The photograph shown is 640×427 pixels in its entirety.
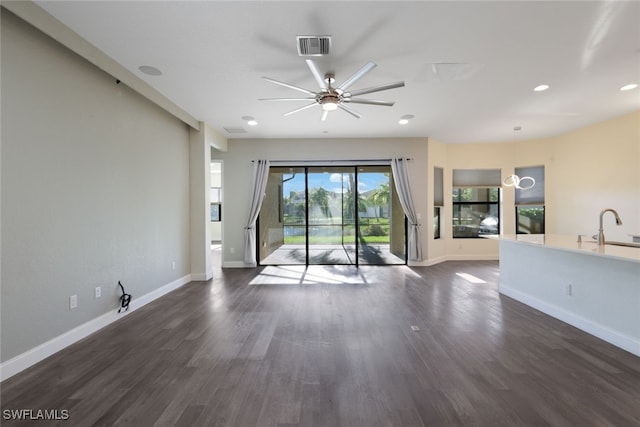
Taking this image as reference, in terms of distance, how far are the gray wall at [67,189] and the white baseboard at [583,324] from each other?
5.19m

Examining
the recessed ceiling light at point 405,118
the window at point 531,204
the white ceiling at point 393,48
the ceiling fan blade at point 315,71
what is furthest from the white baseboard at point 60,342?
the window at point 531,204

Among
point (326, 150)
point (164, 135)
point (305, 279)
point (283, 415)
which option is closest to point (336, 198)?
point (326, 150)

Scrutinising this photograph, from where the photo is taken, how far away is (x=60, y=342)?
242cm

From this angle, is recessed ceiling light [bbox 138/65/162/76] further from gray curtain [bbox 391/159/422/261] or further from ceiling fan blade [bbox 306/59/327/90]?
gray curtain [bbox 391/159/422/261]

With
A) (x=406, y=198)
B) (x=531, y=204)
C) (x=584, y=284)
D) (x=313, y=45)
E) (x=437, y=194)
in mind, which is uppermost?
(x=313, y=45)

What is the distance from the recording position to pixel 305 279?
484cm

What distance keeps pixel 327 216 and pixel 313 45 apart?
398 centimetres

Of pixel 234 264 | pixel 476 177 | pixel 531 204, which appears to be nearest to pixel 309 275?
pixel 234 264

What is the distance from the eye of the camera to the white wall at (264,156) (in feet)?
19.2

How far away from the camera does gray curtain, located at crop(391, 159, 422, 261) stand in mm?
5809

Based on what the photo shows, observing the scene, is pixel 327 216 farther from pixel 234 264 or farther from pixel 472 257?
pixel 472 257

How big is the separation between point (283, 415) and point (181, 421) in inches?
24.3

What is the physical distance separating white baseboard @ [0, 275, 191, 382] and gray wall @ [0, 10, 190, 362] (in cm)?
5

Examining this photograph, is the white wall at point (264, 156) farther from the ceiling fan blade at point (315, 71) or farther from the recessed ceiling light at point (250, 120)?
the ceiling fan blade at point (315, 71)
